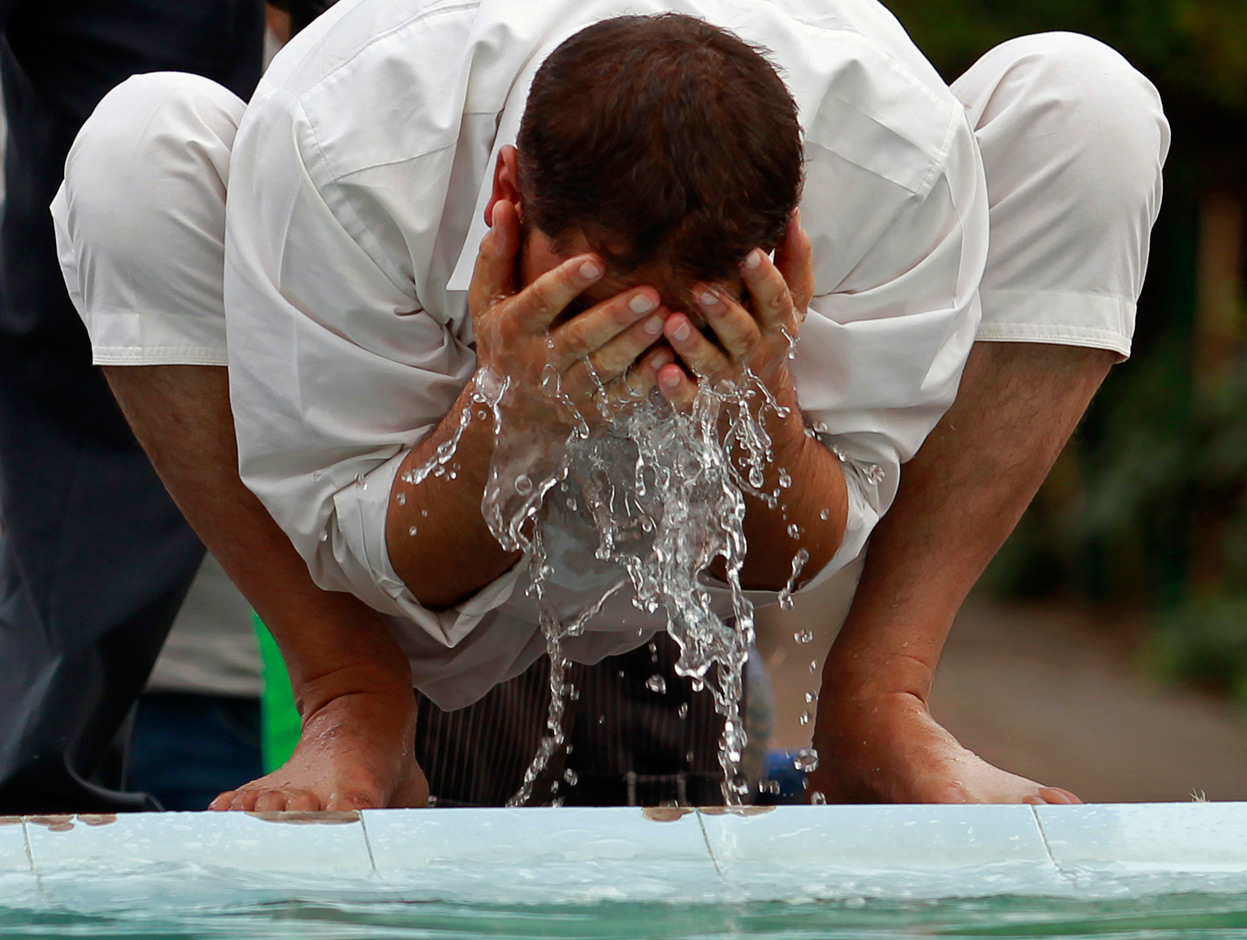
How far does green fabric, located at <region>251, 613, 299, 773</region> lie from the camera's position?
11.7ft

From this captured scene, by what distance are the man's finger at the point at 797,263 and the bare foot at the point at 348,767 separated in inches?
33.2

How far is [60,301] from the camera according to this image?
282 centimetres

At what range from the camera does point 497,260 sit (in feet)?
6.05

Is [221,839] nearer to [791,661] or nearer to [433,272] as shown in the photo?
[433,272]

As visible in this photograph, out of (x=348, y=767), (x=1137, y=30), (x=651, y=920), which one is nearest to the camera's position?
(x=651, y=920)

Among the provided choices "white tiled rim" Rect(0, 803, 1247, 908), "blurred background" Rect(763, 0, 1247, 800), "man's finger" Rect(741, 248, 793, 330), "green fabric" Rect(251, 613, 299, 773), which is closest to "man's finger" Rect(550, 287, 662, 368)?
"man's finger" Rect(741, 248, 793, 330)

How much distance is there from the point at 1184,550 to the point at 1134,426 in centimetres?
62

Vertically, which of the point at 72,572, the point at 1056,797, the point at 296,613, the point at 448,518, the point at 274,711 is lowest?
the point at 274,711

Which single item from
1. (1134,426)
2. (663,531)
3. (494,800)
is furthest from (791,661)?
(663,531)

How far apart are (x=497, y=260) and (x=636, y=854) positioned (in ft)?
2.13

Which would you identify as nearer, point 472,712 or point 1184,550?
point 472,712

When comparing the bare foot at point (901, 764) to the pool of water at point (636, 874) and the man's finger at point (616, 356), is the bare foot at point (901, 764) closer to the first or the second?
the pool of water at point (636, 874)

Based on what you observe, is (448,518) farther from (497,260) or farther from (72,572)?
(72,572)

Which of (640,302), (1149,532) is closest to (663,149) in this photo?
(640,302)
